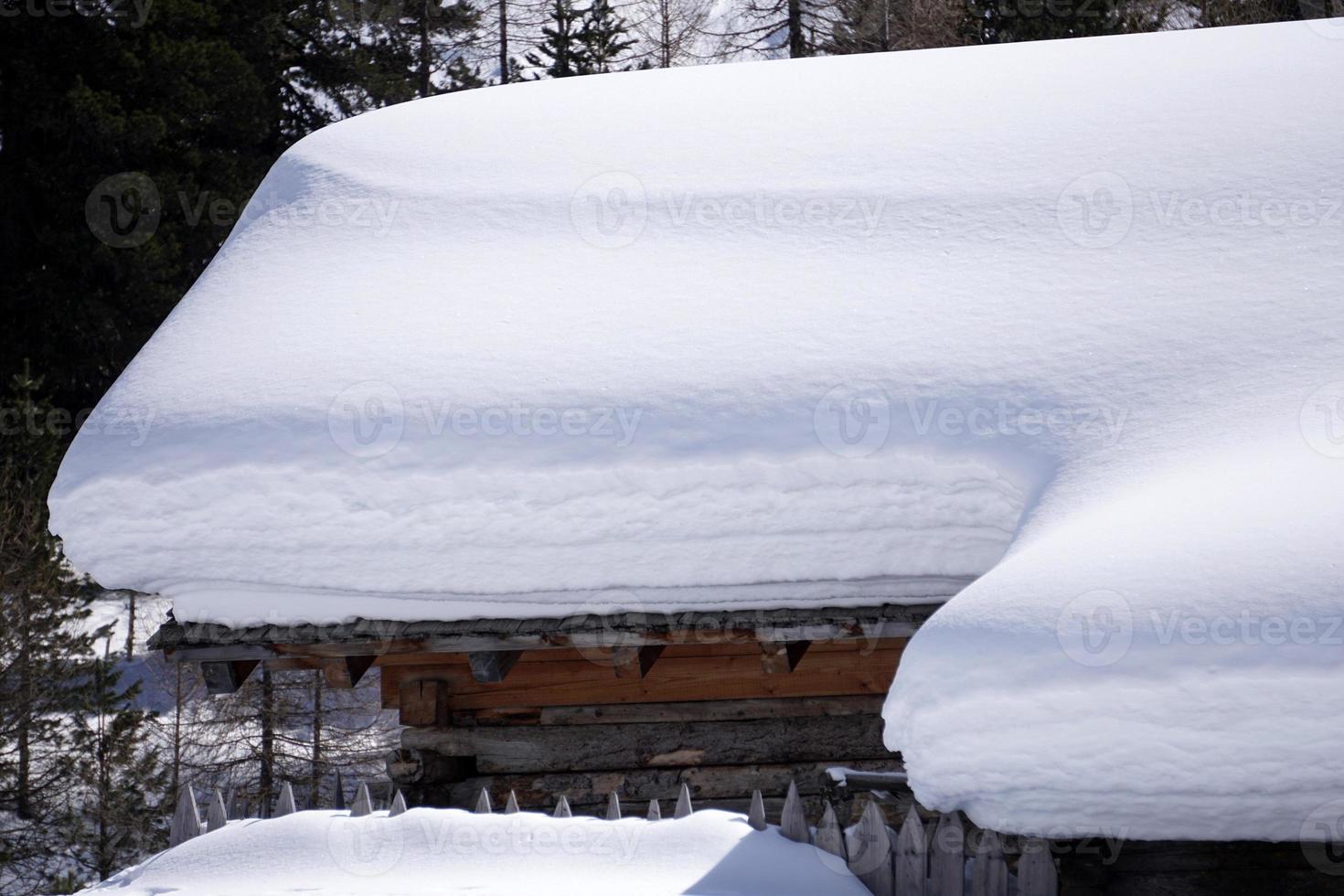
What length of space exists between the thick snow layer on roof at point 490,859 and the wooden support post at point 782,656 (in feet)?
2.38

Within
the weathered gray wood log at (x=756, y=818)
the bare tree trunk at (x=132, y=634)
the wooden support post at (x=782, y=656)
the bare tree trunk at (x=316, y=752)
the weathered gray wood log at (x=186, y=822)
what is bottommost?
the bare tree trunk at (x=316, y=752)

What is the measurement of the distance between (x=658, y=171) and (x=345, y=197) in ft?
4.59

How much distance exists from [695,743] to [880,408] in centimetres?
193

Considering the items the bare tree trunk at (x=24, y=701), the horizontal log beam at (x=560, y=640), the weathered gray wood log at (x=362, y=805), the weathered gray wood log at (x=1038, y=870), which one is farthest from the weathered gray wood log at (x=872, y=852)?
the bare tree trunk at (x=24, y=701)

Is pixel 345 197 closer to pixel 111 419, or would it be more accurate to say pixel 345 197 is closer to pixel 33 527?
pixel 111 419

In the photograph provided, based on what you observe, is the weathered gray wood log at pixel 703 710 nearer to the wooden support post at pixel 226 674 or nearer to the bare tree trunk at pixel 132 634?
the wooden support post at pixel 226 674

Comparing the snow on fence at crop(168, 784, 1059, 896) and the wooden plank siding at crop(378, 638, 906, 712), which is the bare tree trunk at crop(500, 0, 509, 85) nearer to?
the wooden plank siding at crop(378, 638, 906, 712)

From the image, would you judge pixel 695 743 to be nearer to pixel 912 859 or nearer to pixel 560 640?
pixel 560 640

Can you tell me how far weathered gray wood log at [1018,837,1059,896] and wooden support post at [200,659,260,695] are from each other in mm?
2745

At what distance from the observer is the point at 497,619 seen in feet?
13.8

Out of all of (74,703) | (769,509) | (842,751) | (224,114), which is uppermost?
(224,114)

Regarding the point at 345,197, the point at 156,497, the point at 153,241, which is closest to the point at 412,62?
the point at 153,241

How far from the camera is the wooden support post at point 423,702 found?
5.35 metres

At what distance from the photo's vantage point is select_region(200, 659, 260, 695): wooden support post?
4520 mm
